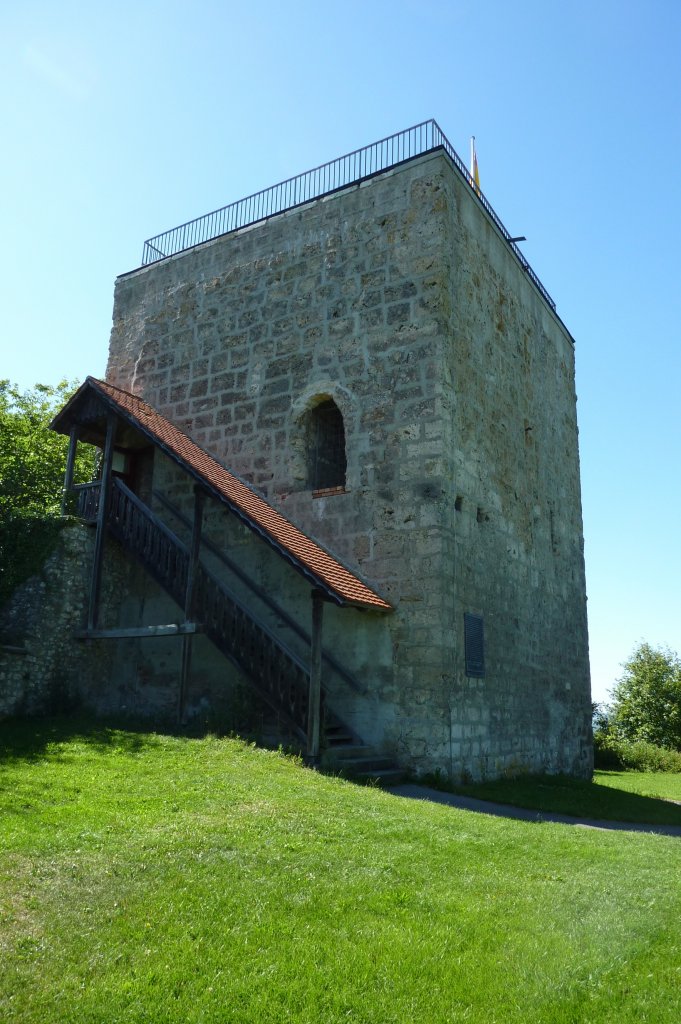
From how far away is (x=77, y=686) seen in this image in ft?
40.8

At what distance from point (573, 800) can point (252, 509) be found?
227 inches

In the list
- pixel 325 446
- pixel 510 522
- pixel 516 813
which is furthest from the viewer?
pixel 510 522

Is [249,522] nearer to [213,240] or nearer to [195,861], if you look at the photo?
[195,861]

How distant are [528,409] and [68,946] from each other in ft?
41.8

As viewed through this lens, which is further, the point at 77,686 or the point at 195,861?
the point at 77,686

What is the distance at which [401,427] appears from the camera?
11.6 m

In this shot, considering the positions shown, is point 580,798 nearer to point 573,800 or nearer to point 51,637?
point 573,800

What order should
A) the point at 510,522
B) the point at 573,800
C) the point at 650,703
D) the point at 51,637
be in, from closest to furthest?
the point at 573,800, the point at 51,637, the point at 510,522, the point at 650,703

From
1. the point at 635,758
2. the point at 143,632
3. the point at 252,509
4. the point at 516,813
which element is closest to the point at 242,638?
the point at 143,632

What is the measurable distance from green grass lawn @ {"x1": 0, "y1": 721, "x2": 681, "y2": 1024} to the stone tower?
362 centimetres

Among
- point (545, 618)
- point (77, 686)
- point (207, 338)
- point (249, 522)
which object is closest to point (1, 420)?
point (207, 338)

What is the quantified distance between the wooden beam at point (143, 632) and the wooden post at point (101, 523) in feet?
0.57

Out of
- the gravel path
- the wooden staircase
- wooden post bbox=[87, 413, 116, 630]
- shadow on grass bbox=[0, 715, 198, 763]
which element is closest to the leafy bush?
the gravel path

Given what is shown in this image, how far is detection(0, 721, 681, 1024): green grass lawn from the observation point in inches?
147
